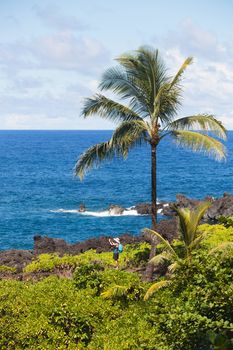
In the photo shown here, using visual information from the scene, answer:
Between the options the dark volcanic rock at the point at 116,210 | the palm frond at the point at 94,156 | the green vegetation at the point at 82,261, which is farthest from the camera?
the dark volcanic rock at the point at 116,210

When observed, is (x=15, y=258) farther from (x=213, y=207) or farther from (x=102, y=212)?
(x=102, y=212)

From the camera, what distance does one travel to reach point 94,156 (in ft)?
74.3

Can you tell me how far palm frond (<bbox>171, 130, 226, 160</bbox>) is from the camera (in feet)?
67.7

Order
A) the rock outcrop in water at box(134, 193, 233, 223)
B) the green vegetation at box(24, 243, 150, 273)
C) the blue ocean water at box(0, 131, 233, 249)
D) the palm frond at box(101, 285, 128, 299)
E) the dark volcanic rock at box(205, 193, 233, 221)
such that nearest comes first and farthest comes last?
the palm frond at box(101, 285, 128, 299), the green vegetation at box(24, 243, 150, 273), the rock outcrop in water at box(134, 193, 233, 223), the dark volcanic rock at box(205, 193, 233, 221), the blue ocean water at box(0, 131, 233, 249)

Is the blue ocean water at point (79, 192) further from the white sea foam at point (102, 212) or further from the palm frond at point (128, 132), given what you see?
the palm frond at point (128, 132)

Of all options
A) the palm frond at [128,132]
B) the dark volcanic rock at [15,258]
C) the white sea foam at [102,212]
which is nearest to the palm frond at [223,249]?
the palm frond at [128,132]

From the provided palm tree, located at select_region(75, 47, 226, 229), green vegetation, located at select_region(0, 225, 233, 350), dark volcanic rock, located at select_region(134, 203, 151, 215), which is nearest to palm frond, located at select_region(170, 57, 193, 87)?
palm tree, located at select_region(75, 47, 226, 229)

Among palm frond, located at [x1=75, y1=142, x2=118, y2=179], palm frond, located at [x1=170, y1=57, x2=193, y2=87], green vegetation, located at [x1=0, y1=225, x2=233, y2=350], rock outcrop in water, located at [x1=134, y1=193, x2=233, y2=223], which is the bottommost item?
rock outcrop in water, located at [x1=134, y1=193, x2=233, y2=223]

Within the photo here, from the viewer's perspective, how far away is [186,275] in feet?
51.5

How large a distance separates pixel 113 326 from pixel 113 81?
11130mm

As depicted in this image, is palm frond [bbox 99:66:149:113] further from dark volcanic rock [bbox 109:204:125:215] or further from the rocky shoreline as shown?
dark volcanic rock [bbox 109:204:125:215]

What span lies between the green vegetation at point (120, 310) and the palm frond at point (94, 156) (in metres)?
5.28

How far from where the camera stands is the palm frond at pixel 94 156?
22391 mm

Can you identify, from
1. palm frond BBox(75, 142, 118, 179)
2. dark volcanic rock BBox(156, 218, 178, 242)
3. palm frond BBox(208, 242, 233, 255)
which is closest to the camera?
palm frond BBox(208, 242, 233, 255)
